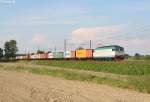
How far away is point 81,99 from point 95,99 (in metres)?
0.63

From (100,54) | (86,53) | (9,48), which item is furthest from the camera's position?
(9,48)

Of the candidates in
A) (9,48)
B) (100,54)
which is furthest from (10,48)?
(100,54)

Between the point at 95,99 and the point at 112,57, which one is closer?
the point at 95,99

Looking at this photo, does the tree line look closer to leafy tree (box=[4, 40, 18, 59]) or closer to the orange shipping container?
leafy tree (box=[4, 40, 18, 59])

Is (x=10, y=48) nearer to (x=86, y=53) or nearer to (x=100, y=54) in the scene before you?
(x=86, y=53)

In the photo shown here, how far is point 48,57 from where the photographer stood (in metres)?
104

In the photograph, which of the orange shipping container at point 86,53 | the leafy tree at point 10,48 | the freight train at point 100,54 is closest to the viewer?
the freight train at point 100,54

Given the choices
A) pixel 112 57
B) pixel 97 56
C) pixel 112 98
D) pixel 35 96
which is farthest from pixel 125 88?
pixel 97 56

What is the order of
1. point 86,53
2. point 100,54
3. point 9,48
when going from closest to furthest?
point 100,54, point 86,53, point 9,48

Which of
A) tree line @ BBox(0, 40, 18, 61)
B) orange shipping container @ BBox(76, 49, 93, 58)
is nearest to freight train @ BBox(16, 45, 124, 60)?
orange shipping container @ BBox(76, 49, 93, 58)

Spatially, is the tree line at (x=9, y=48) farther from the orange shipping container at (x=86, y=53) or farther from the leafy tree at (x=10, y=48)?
the orange shipping container at (x=86, y=53)

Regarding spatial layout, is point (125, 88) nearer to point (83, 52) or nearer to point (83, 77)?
point (83, 77)

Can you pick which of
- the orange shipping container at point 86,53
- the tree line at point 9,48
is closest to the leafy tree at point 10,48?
the tree line at point 9,48

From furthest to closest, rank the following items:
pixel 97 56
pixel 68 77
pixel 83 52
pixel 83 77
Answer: pixel 83 52, pixel 97 56, pixel 68 77, pixel 83 77
